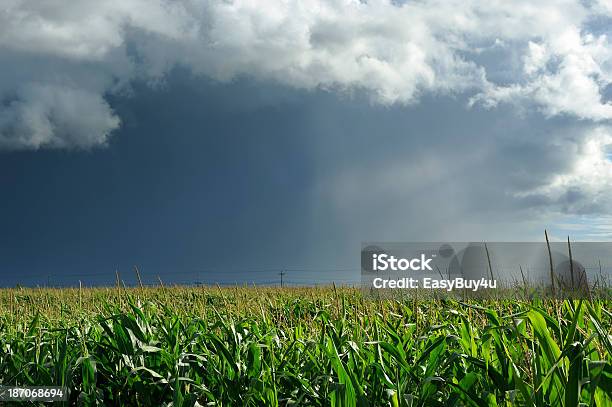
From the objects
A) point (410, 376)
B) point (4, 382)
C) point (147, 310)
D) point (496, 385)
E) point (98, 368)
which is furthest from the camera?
point (147, 310)

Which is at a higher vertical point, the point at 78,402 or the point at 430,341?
the point at 430,341

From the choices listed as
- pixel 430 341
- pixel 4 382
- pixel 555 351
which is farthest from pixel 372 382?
pixel 4 382

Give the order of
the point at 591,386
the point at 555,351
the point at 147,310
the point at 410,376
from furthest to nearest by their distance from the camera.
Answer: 1. the point at 147,310
2. the point at 410,376
3. the point at 555,351
4. the point at 591,386

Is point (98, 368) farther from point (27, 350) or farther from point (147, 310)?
point (147, 310)

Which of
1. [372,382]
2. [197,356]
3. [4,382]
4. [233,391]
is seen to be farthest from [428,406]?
[4,382]

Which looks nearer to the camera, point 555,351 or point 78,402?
point 555,351

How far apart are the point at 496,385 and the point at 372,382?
2.74 ft

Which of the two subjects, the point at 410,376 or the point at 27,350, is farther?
the point at 27,350

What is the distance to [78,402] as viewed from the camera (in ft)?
14.0

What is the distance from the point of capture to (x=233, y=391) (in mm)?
3826

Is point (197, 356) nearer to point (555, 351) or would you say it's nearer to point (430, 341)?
point (430, 341)

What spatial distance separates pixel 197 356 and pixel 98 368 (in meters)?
1.03

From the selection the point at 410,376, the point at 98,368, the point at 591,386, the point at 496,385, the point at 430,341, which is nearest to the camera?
the point at 591,386

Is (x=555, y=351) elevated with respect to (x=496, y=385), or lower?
elevated
